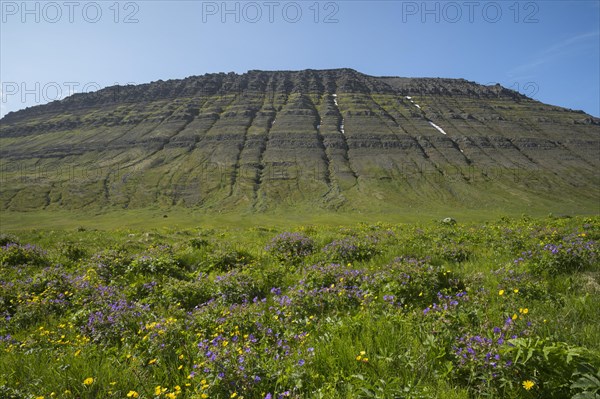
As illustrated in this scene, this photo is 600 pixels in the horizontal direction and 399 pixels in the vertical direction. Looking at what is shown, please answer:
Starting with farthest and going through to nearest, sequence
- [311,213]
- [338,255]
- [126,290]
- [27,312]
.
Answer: [311,213] < [338,255] < [126,290] < [27,312]

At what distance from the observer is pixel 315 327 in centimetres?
550

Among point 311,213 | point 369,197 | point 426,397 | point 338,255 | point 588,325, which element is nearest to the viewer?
point 426,397

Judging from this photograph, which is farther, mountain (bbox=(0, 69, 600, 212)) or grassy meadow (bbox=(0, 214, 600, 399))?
mountain (bbox=(0, 69, 600, 212))

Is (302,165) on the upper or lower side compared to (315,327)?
upper

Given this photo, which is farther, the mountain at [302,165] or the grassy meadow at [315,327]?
the mountain at [302,165]

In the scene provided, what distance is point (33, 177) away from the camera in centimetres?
13725

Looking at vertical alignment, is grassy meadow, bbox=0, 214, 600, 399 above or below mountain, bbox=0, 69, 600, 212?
below

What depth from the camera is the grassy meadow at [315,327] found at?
388 cm

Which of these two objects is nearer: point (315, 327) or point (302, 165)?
point (315, 327)

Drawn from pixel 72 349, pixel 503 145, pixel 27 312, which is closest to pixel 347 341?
pixel 72 349

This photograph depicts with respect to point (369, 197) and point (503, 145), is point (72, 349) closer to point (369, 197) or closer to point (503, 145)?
point (369, 197)

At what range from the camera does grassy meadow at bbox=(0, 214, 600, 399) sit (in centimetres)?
388

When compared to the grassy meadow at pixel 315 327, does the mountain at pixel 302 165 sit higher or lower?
higher

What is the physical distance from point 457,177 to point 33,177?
574 ft
